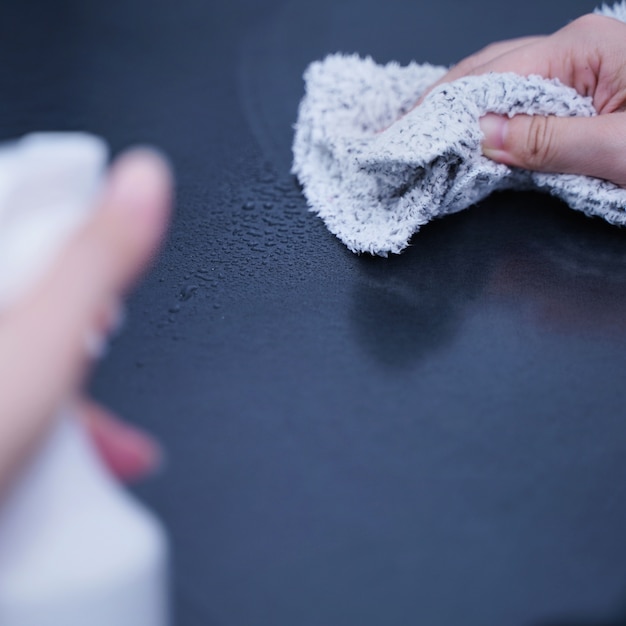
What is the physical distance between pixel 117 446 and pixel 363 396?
0.69 ft

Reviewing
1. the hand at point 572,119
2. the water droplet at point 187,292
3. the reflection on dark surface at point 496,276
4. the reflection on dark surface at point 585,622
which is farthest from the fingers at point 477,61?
the reflection on dark surface at point 585,622

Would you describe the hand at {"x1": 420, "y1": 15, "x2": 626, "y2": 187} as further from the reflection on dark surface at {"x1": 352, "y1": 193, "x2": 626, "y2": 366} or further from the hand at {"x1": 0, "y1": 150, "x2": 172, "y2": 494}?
the hand at {"x1": 0, "y1": 150, "x2": 172, "y2": 494}

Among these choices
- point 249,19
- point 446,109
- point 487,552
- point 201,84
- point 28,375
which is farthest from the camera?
point 249,19

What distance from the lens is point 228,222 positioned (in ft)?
2.25

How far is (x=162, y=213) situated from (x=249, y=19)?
74cm

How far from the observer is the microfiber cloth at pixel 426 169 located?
631mm

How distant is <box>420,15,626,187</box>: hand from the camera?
0.64 metres

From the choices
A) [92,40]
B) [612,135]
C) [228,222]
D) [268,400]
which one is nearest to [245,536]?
[268,400]

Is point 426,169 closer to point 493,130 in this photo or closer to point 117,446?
point 493,130

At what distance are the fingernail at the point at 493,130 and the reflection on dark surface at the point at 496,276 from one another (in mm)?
59

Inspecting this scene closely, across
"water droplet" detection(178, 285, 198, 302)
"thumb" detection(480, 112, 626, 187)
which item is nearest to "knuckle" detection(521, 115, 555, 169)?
"thumb" detection(480, 112, 626, 187)

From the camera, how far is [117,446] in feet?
1.16

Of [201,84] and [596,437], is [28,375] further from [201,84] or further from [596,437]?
[201,84]

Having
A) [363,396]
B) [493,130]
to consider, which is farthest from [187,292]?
[493,130]
